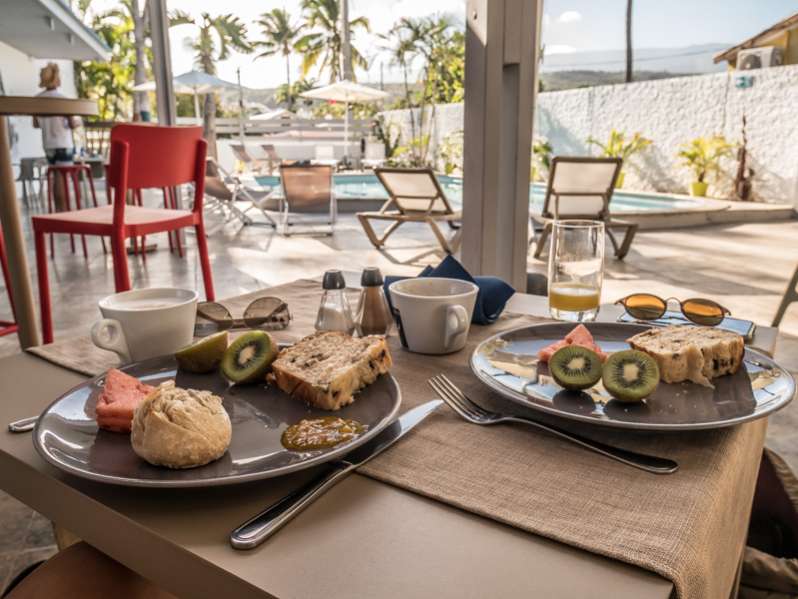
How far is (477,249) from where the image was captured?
278 cm

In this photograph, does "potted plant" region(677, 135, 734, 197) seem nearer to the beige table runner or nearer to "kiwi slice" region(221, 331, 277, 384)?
the beige table runner

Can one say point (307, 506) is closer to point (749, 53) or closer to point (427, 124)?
point (749, 53)

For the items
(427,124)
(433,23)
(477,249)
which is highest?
(433,23)

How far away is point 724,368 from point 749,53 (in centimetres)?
1159

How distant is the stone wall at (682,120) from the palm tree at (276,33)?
1151 centimetres

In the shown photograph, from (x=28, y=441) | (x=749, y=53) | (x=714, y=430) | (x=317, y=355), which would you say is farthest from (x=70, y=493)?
(x=749, y=53)

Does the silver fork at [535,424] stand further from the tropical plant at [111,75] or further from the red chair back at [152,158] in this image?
the tropical plant at [111,75]

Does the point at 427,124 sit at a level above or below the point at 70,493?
above

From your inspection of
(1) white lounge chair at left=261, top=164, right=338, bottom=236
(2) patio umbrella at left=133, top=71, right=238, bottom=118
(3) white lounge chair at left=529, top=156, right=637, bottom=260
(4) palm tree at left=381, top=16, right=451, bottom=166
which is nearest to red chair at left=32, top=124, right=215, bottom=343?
(3) white lounge chair at left=529, top=156, right=637, bottom=260

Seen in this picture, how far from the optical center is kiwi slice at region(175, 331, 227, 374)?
2.64 ft

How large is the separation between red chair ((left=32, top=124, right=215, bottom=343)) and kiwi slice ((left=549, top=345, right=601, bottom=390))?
207 cm

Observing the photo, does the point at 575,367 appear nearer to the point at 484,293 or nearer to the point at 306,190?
the point at 484,293

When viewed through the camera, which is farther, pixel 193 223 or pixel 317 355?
pixel 193 223

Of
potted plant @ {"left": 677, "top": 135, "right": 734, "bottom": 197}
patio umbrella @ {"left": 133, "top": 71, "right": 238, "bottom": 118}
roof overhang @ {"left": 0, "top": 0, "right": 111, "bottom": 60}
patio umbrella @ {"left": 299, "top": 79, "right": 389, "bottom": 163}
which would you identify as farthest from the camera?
patio umbrella @ {"left": 299, "top": 79, "right": 389, "bottom": 163}
